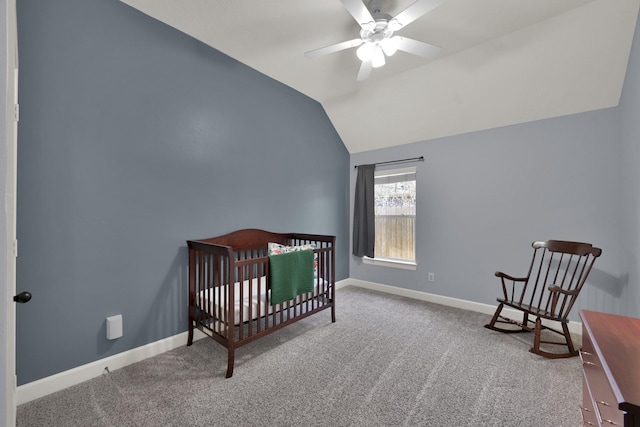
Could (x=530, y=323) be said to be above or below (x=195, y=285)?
below

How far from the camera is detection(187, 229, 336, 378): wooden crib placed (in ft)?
6.24

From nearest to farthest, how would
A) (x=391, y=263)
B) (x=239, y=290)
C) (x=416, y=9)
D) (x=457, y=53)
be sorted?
(x=416, y=9) < (x=239, y=290) < (x=457, y=53) < (x=391, y=263)

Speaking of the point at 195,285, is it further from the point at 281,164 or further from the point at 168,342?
the point at 281,164

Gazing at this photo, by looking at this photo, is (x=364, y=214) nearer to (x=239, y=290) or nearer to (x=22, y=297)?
(x=239, y=290)

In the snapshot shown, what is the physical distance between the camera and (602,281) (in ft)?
7.75

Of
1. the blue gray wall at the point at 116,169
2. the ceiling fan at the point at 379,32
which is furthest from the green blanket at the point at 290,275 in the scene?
the ceiling fan at the point at 379,32

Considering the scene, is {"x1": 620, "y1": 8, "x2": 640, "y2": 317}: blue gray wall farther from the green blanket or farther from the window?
the green blanket

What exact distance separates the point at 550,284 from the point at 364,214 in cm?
214

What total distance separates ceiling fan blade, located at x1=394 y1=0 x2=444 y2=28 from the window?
209 cm

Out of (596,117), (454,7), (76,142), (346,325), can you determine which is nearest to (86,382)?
(76,142)

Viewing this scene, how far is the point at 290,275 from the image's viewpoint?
7.26ft

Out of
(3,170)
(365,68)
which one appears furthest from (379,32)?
(3,170)

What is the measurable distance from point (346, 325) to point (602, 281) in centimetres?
229

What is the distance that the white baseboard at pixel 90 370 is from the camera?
158cm
